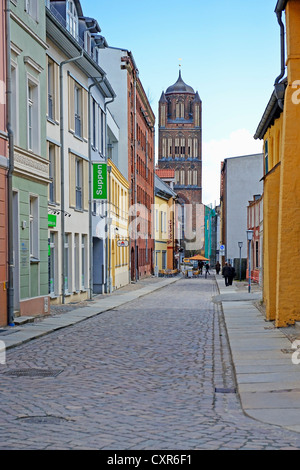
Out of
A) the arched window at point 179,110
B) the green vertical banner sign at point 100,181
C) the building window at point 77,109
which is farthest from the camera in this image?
the arched window at point 179,110

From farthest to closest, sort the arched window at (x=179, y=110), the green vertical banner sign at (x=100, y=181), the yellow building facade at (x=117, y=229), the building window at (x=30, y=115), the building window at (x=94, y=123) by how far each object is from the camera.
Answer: the arched window at (x=179, y=110) < the yellow building facade at (x=117, y=229) < the building window at (x=94, y=123) < the green vertical banner sign at (x=100, y=181) < the building window at (x=30, y=115)

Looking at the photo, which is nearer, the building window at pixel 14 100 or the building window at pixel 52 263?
the building window at pixel 14 100

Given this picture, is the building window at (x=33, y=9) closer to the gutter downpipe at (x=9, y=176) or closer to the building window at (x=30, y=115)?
the building window at (x=30, y=115)

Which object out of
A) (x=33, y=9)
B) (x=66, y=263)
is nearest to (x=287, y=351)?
(x=33, y=9)

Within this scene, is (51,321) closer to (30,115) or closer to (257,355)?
(30,115)

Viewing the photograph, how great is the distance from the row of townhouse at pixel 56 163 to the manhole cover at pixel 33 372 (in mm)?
6192

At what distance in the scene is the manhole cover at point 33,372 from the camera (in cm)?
1048

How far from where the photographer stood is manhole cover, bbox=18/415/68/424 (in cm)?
736

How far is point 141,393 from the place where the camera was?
9.19 metres

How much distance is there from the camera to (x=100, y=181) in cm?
3022

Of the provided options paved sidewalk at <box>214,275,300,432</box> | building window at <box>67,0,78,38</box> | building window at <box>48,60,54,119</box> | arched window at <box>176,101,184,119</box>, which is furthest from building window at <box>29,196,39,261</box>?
arched window at <box>176,101,184,119</box>

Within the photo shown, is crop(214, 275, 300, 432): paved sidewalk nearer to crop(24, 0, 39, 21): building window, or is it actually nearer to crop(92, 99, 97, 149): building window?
crop(24, 0, 39, 21): building window

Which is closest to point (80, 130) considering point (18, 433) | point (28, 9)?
point (28, 9)

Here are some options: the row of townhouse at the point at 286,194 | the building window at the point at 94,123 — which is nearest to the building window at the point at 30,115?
the row of townhouse at the point at 286,194
